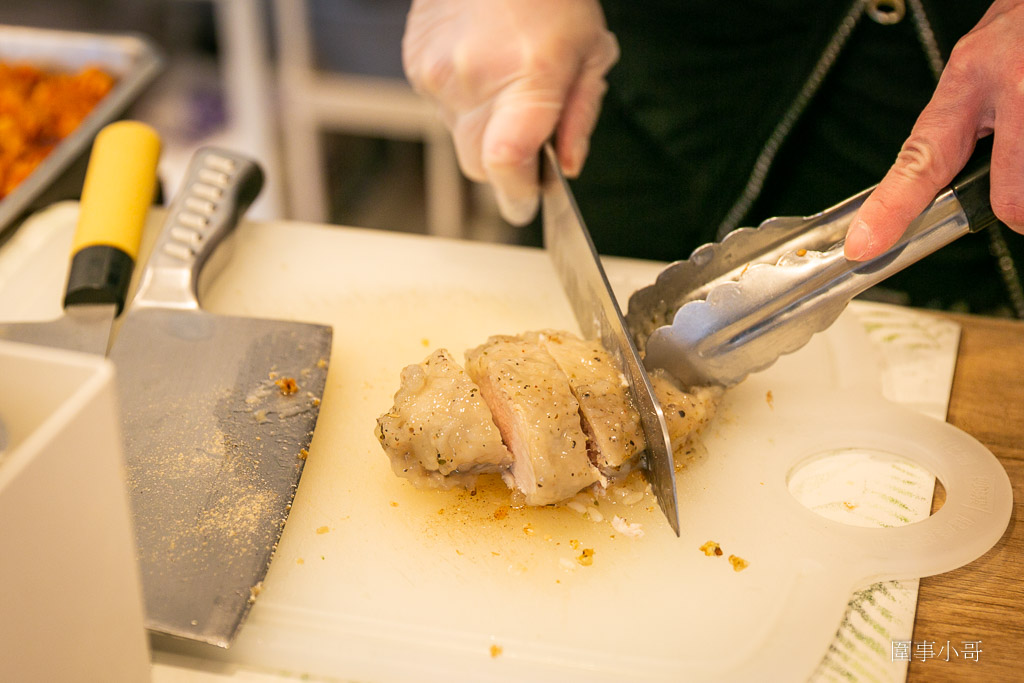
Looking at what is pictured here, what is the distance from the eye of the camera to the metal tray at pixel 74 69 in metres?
2.31

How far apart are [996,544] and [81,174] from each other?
7.91ft

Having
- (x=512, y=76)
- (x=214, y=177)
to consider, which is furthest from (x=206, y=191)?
(x=512, y=76)

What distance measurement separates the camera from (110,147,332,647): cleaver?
1.27 meters

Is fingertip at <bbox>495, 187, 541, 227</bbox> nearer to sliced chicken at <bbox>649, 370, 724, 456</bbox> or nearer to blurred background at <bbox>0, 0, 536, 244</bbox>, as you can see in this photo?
sliced chicken at <bbox>649, 370, 724, 456</bbox>

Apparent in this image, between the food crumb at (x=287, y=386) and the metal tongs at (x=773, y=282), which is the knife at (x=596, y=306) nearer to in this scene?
the metal tongs at (x=773, y=282)

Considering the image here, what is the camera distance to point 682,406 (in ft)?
4.96

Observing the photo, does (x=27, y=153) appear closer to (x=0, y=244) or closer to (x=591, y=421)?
(x=0, y=244)

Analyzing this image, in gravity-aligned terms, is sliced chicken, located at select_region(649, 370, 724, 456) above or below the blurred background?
above

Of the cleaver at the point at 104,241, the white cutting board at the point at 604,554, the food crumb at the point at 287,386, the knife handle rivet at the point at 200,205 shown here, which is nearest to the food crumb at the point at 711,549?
the white cutting board at the point at 604,554

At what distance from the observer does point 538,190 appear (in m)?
2.03

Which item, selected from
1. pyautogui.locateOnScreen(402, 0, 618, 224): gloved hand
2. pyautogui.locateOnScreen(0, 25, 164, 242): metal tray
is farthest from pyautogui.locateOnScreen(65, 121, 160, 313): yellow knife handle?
pyautogui.locateOnScreen(402, 0, 618, 224): gloved hand

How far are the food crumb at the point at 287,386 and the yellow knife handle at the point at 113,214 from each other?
45 cm

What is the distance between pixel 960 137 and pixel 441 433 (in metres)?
0.98

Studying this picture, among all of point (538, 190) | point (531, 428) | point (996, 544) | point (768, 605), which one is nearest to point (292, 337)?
point (531, 428)
